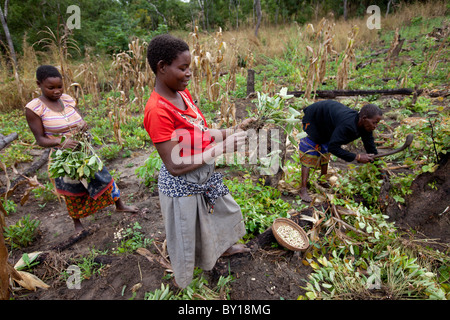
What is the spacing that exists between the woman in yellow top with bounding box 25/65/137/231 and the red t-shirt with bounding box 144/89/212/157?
4.40ft

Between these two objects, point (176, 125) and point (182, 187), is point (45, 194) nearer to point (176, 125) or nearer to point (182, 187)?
point (182, 187)

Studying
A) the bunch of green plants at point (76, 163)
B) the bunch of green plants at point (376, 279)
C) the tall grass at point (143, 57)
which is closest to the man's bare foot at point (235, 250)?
the bunch of green plants at point (376, 279)

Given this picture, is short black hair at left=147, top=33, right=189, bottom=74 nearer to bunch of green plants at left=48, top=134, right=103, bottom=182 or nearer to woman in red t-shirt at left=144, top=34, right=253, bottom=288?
Result: woman in red t-shirt at left=144, top=34, right=253, bottom=288

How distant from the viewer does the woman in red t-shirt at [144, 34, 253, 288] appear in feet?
4.35

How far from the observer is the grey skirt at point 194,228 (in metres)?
1.57

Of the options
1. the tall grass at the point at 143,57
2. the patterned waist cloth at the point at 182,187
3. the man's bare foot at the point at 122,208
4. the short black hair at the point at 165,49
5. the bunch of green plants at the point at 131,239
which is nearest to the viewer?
the short black hair at the point at 165,49

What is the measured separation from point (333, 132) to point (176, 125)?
1.73 metres

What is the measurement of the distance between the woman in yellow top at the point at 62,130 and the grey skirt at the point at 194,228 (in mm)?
1211

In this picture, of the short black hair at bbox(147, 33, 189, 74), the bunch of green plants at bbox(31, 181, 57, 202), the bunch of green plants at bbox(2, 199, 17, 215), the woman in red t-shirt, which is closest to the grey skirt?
the woman in red t-shirt

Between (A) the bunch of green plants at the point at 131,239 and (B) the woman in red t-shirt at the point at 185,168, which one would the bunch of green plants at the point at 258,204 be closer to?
(B) the woman in red t-shirt at the point at 185,168

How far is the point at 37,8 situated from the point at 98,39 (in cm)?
220

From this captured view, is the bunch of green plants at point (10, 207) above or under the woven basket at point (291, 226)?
under

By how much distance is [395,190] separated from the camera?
98.2 inches
